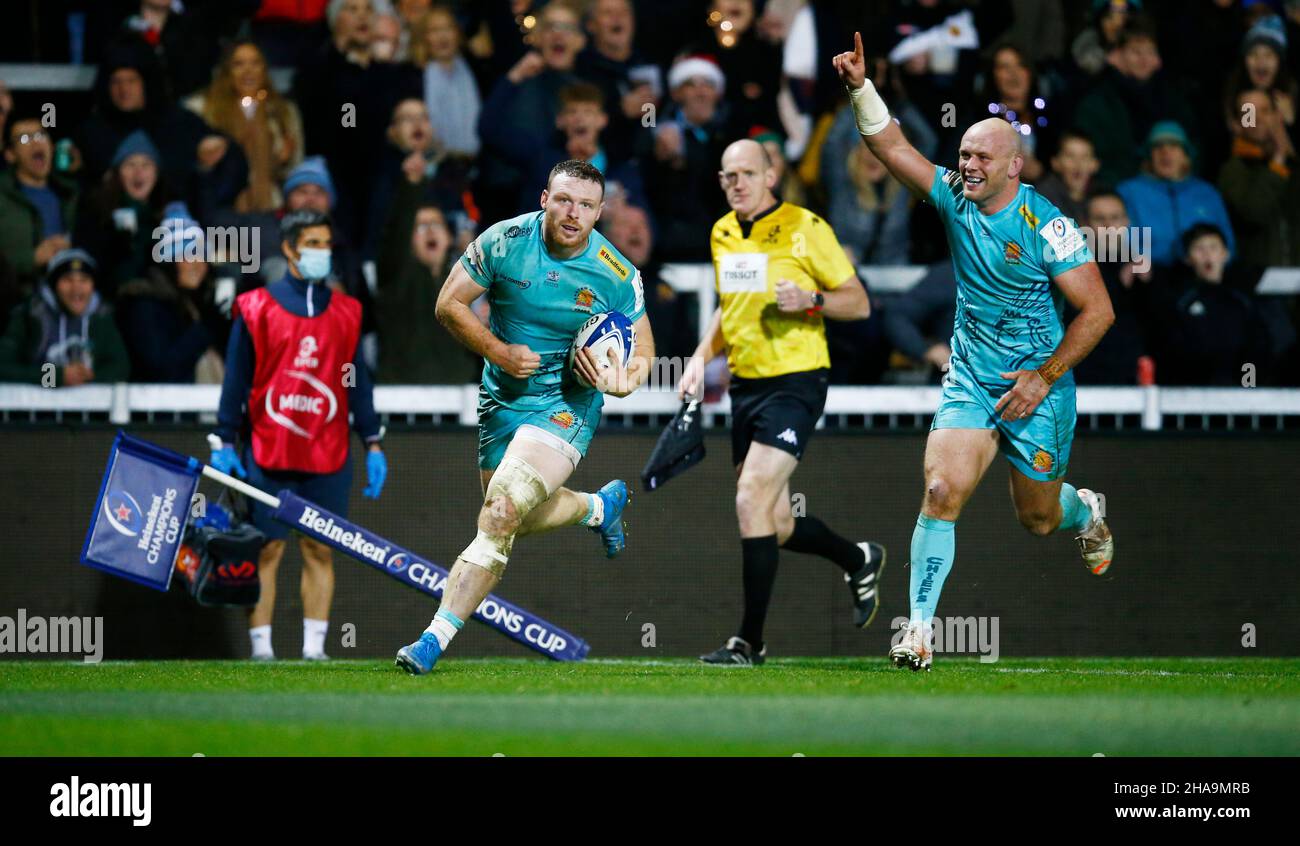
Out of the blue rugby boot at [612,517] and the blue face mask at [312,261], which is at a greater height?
the blue face mask at [312,261]

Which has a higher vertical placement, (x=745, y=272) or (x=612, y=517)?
(x=745, y=272)

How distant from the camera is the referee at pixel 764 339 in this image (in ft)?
33.2

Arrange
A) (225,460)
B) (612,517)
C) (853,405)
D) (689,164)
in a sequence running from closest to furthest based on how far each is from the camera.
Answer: (612,517) → (225,460) → (853,405) → (689,164)

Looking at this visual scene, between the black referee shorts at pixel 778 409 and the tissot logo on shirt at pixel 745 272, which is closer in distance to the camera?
the black referee shorts at pixel 778 409

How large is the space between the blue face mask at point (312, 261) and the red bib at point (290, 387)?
25 centimetres

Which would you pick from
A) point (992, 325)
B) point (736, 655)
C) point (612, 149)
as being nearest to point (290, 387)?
point (736, 655)

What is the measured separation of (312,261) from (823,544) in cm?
324

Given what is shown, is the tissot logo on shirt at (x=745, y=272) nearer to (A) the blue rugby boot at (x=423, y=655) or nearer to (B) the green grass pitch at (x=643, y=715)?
(B) the green grass pitch at (x=643, y=715)

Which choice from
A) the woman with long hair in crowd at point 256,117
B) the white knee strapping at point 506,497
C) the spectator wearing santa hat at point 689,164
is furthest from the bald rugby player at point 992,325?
the woman with long hair in crowd at point 256,117

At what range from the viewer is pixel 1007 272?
909 cm

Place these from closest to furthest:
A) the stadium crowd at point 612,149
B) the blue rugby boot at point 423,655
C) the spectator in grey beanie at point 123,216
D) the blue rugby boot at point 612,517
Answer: the blue rugby boot at point 423,655
the blue rugby boot at point 612,517
the stadium crowd at point 612,149
the spectator in grey beanie at point 123,216

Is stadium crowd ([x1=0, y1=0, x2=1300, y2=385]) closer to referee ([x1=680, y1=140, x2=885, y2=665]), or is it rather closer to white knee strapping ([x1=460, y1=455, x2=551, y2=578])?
referee ([x1=680, y1=140, x2=885, y2=665])

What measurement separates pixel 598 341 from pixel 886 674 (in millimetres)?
2044

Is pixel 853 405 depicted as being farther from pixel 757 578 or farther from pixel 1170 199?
pixel 1170 199
